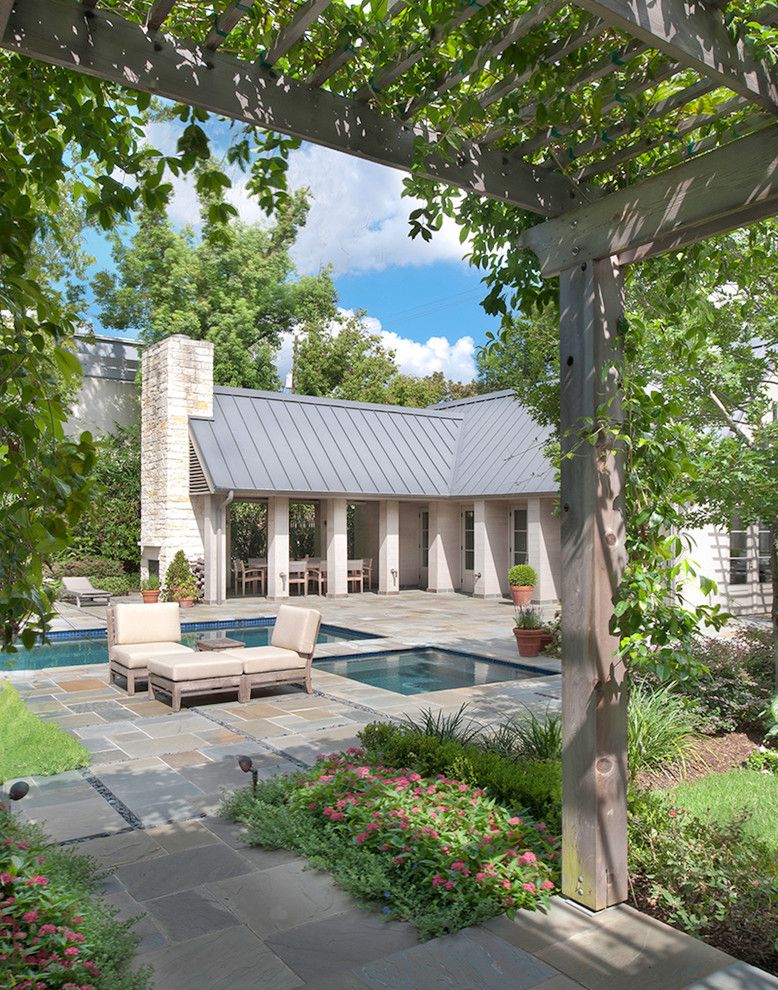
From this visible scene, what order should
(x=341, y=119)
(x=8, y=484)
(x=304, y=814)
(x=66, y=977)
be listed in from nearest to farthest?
1. (x=8, y=484)
2. (x=66, y=977)
3. (x=341, y=119)
4. (x=304, y=814)

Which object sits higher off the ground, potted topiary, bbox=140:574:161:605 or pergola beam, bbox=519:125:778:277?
pergola beam, bbox=519:125:778:277

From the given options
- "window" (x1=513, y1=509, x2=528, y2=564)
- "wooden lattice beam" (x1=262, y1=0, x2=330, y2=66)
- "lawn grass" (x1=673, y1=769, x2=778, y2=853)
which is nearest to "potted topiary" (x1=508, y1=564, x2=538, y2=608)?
"window" (x1=513, y1=509, x2=528, y2=564)

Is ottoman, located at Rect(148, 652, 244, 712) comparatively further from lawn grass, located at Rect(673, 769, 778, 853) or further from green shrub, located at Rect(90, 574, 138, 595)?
green shrub, located at Rect(90, 574, 138, 595)

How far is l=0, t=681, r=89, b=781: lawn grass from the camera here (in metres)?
5.94

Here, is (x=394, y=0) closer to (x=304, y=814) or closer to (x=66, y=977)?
(x=66, y=977)

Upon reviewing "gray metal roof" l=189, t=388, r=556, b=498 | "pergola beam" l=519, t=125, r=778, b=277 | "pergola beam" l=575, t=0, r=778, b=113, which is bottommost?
"pergola beam" l=519, t=125, r=778, b=277

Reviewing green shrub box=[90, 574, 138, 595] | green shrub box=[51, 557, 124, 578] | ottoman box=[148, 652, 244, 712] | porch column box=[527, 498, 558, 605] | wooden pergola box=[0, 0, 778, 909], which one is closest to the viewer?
wooden pergola box=[0, 0, 778, 909]

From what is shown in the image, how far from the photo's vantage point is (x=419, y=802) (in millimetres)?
4445

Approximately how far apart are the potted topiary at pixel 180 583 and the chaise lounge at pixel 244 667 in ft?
29.1

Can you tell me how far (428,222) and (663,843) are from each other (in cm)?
313

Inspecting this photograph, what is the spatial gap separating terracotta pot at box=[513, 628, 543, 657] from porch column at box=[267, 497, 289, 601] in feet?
28.7

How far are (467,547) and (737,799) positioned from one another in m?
16.9

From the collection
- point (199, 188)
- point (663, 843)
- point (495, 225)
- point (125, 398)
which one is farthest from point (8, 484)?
point (125, 398)

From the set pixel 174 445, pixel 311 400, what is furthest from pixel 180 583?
pixel 311 400
